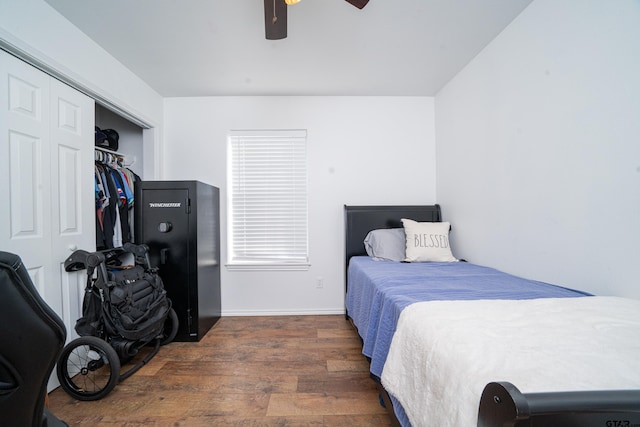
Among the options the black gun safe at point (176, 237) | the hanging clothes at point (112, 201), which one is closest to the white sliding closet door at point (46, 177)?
the hanging clothes at point (112, 201)

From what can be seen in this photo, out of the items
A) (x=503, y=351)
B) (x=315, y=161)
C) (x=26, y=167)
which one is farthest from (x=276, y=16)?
(x=503, y=351)

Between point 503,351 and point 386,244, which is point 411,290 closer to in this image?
point 503,351

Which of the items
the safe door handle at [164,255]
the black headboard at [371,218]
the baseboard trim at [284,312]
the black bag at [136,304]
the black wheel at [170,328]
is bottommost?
the baseboard trim at [284,312]

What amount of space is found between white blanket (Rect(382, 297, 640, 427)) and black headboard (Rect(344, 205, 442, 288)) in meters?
1.70

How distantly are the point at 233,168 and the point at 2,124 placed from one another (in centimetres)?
179

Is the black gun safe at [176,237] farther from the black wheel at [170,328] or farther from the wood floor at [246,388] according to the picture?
the wood floor at [246,388]

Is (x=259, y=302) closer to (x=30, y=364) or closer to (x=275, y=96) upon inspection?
(x=275, y=96)

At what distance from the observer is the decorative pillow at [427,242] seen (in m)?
2.56

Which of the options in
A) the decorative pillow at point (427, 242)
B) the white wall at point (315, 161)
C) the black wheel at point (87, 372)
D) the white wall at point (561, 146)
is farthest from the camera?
the white wall at point (315, 161)

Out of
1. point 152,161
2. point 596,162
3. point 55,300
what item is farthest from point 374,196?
point 55,300

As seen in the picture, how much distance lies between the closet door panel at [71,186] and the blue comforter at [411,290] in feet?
6.91

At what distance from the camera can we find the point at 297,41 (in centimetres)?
212

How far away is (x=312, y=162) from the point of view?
3.11 m

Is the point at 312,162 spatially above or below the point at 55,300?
above
